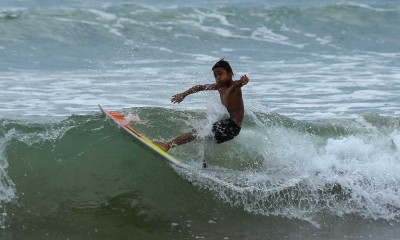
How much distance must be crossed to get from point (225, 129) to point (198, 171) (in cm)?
46

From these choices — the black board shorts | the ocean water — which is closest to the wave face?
the ocean water

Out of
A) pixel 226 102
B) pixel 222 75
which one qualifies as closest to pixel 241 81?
pixel 222 75

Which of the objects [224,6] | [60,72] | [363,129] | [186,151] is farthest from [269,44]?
[186,151]

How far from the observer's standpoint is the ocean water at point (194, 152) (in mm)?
6582

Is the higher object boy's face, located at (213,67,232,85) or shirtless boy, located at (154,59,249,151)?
boy's face, located at (213,67,232,85)

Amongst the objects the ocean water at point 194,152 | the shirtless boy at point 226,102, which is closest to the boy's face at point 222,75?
the shirtless boy at point 226,102

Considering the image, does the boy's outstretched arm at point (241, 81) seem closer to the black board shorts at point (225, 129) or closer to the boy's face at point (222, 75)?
the boy's face at point (222, 75)

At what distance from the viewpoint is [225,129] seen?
713 cm

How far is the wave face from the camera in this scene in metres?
6.88

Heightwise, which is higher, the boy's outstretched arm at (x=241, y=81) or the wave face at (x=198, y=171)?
the boy's outstretched arm at (x=241, y=81)

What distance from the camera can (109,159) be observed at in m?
7.69

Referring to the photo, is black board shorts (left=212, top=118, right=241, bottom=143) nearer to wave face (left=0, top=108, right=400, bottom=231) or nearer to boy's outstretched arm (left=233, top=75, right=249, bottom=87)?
wave face (left=0, top=108, right=400, bottom=231)

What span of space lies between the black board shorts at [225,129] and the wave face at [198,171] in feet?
0.40

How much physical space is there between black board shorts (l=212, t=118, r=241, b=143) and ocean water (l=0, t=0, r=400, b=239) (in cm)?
9
